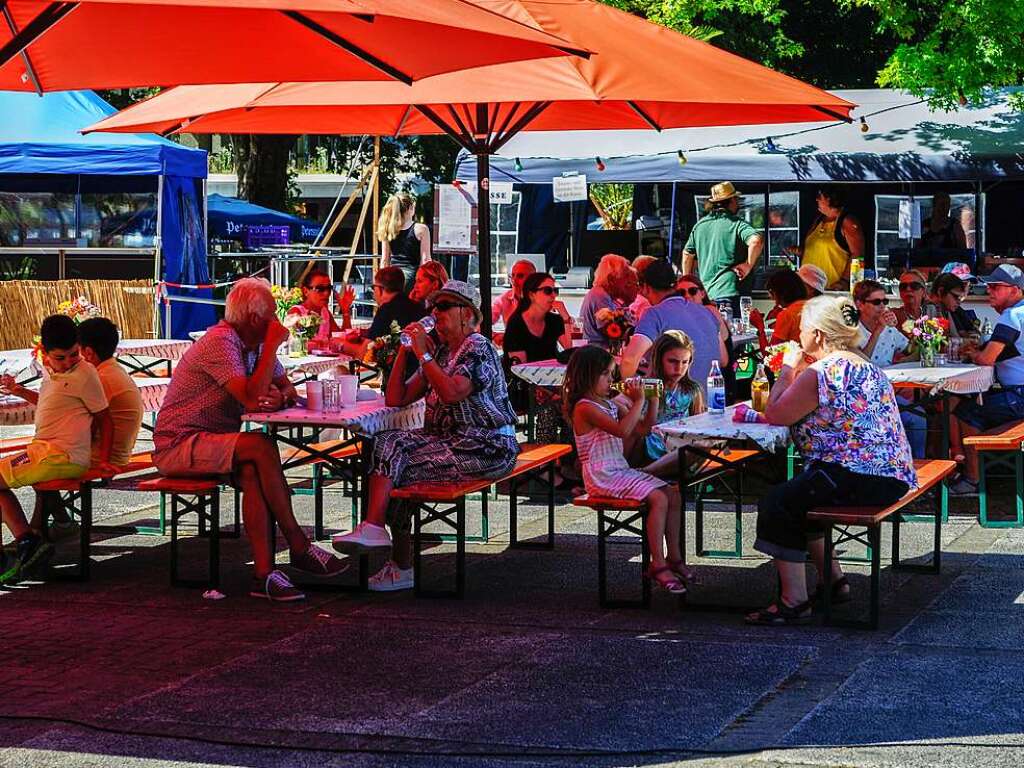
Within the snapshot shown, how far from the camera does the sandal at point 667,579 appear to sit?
8.01 meters

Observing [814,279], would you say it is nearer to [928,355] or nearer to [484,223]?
[928,355]

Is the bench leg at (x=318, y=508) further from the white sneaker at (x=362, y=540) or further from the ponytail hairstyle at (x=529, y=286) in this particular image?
the ponytail hairstyle at (x=529, y=286)

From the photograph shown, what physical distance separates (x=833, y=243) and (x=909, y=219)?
2.34 meters

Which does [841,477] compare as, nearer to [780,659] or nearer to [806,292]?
[780,659]

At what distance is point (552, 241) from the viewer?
22.5 m

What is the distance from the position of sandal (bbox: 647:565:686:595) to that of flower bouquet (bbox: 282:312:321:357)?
5.02m

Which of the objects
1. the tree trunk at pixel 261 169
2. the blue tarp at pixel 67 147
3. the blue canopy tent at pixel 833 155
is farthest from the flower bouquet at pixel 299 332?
the tree trunk at pixel 261 169

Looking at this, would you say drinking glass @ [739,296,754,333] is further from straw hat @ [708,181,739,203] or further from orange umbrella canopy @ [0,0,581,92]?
orange umbrella canopy @ [0,0,581,92]

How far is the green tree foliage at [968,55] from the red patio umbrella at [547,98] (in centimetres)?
823

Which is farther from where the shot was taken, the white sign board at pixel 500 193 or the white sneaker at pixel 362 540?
the white sign board at pixel 500 193

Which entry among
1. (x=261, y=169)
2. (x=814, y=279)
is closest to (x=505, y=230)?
(x=814, y=279)

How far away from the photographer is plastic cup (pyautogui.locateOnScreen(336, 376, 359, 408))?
9.09 meters

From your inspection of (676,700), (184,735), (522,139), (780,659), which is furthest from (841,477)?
(522,139)

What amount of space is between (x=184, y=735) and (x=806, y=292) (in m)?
7.02
